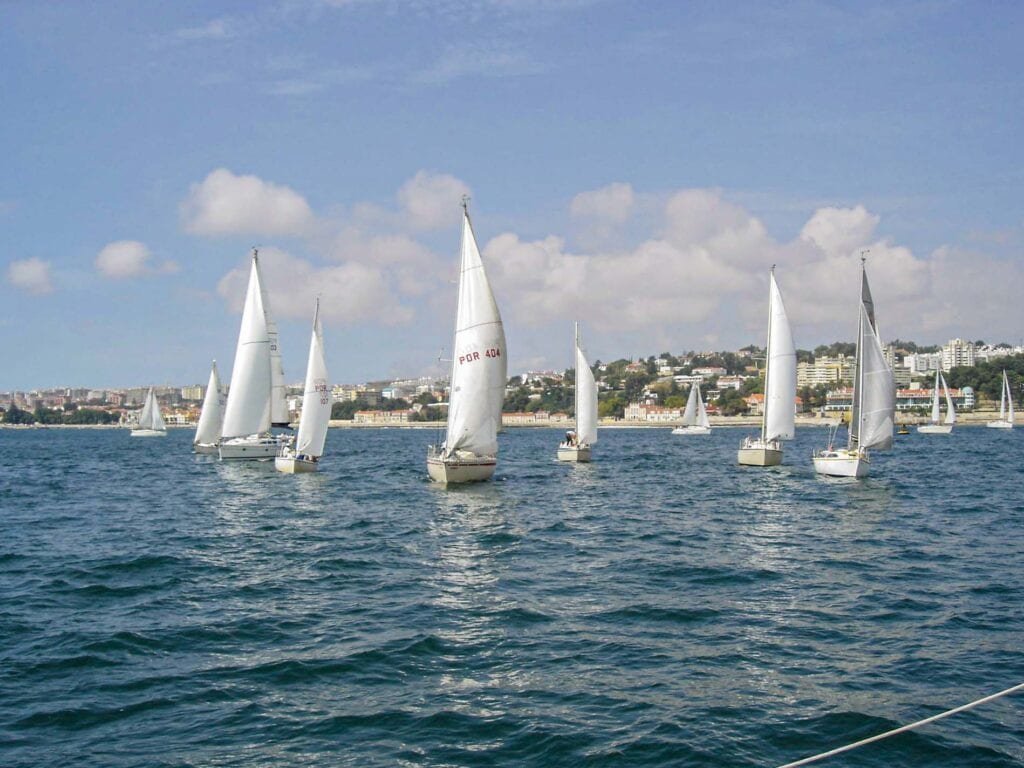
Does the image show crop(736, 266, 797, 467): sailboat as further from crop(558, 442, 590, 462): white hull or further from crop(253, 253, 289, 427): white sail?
crop(253, 253, 289, 427): white sail

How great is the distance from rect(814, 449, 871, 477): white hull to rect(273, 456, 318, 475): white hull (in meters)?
22.7

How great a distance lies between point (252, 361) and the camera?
50.8 m

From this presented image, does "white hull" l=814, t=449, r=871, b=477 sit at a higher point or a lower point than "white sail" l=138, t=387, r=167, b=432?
lower

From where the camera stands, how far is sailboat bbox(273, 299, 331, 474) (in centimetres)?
4369

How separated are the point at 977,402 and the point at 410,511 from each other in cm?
17478

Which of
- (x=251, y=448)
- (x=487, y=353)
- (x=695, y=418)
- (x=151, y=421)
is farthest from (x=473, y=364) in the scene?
(x=151, y=421)

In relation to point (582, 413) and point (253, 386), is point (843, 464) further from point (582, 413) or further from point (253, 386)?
point (253, 386)

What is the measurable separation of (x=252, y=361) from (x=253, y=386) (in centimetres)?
131

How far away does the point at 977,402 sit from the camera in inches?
7067

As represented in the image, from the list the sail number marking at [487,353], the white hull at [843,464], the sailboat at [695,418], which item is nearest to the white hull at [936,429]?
the sailboat at [695,418]

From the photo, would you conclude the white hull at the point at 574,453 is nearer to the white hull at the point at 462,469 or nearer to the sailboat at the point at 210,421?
the white hull at the point at 462,469

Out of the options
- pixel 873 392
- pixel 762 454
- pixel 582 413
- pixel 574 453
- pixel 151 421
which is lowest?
pixel 574 453

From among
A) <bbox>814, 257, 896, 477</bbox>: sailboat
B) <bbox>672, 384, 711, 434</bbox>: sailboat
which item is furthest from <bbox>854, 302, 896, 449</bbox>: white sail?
<bbox>672, 384, 711, 434</bbox>: sailboat

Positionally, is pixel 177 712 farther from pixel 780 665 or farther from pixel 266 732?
pixel 780 665
